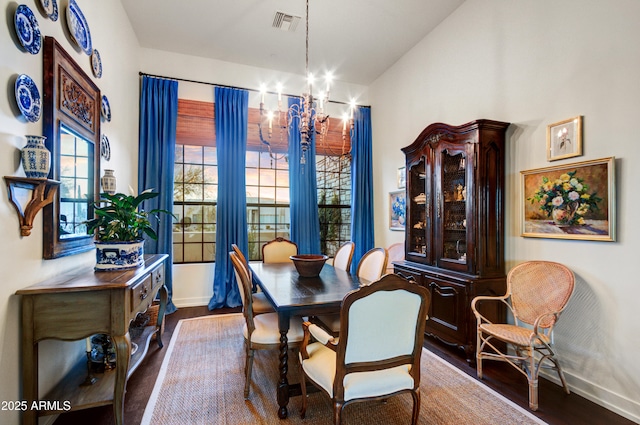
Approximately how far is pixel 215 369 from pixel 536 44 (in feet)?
13.3

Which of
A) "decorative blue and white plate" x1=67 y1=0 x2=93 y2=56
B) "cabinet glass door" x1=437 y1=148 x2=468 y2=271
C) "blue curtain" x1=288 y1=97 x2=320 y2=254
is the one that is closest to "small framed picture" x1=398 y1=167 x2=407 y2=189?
"cabinet glass door" x1=437 y1=148 x2=468 y2=271

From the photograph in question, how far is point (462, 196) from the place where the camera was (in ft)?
10.1

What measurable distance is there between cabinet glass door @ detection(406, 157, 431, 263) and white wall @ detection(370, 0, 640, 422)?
74cm

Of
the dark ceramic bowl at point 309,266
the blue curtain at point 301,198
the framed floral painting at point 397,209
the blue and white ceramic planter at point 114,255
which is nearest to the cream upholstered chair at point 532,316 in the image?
the dark ceramic bowl at point 309,266

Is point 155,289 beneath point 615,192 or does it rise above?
beneath

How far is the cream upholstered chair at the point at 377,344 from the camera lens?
5.03 feet

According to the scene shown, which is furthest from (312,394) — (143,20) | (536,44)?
(143,20)

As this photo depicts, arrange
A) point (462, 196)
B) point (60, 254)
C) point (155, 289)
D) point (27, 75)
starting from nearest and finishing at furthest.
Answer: point (27, 75)
point (60, 254)
point (155, 289)
point (462, 196)

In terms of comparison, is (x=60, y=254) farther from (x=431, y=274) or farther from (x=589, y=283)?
(x=589, y=283)

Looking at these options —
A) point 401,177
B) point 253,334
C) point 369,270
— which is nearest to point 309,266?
point 369,270

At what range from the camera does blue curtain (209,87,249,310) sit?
14.6ft

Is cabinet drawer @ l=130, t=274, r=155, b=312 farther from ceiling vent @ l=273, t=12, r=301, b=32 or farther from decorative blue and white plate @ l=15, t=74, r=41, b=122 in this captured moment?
ceiling vent @ l=273, t=12, r=301, b=32

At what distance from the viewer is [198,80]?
4539 mm

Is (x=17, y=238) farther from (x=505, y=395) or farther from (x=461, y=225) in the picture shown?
(x=461, y=225)
